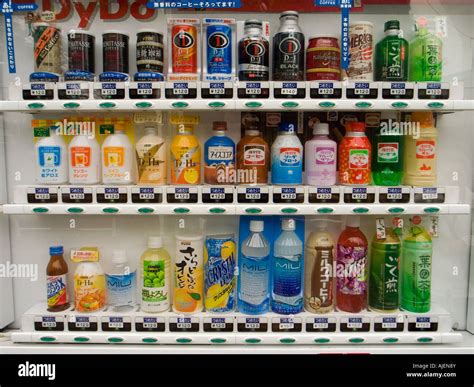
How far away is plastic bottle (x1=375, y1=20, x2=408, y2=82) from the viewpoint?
5.41ft

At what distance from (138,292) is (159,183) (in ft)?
2.08

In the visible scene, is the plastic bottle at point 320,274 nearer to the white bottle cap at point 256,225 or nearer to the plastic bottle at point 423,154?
the white bottle cap at point 256,225

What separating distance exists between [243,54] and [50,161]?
3.36ft

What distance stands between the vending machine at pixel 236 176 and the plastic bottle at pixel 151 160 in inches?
0.4

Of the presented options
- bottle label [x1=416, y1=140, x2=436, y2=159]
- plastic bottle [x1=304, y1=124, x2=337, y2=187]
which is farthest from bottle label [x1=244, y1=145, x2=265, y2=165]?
bottle label [x1=416, y1=140, x2=436, y2=159]

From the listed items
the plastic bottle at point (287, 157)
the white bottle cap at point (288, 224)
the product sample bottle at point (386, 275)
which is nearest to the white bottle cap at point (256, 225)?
the white bottle cap at point (288, 224)

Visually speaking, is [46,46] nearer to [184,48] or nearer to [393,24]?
[184,48]

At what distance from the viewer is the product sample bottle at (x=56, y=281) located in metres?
1.80

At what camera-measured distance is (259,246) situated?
1814 millimetres

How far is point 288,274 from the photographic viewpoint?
1.74 m

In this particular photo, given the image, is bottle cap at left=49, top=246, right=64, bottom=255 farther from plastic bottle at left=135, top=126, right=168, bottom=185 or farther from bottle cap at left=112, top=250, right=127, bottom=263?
plastic bottle at left=135, top=126, right=168, bottom=185
